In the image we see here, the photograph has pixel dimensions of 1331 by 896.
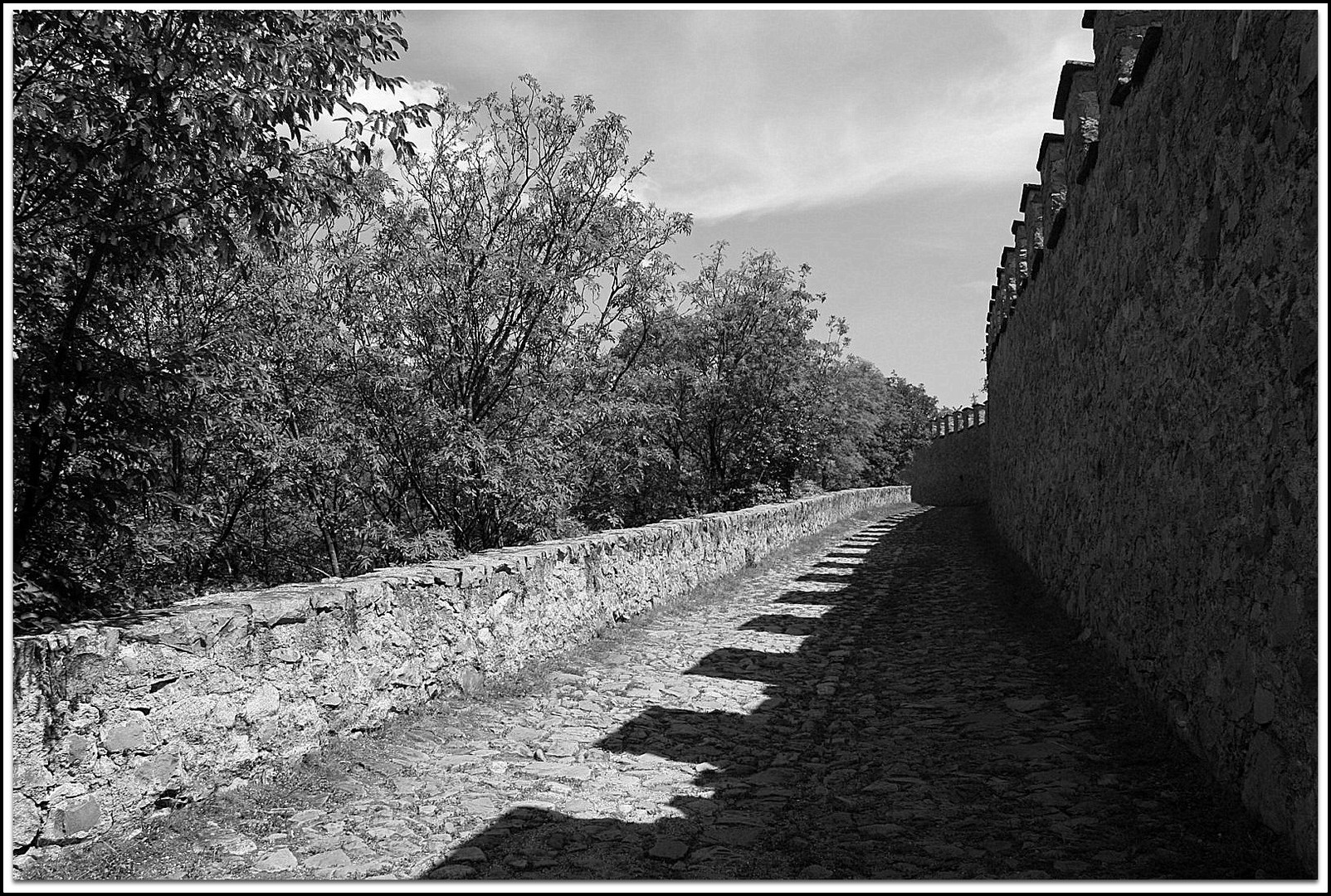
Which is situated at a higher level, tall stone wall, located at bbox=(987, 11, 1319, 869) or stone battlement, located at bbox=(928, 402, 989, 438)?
stone battlement, located at bbox=(928, 402, 989, 438)

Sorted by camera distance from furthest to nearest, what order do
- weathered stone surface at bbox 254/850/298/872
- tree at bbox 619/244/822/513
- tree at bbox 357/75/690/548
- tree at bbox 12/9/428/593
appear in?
tree at bbox 619/244/822/513 < tree at bbox 357/75/690/548 < tree at bbox 12/9/428/593 < weathered stone surface at bbox 254/850/298/872

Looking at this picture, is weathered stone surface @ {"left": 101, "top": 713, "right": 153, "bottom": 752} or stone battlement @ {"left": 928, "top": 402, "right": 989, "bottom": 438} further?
stone battlement @ {"left": 928, "top": 402, "right": 989, "bottom": 438}

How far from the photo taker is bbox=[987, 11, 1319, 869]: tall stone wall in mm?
3172

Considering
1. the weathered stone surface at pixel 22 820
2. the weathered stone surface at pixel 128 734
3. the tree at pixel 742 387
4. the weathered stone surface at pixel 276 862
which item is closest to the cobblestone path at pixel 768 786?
the weathered stone surface at pixel 276 862

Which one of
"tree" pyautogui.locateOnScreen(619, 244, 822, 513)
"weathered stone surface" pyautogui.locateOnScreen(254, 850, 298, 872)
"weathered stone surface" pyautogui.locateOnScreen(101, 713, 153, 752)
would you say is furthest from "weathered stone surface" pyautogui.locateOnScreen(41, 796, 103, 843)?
"tree" pyautogui.locateOnScreen(619, 244, 822, 513)

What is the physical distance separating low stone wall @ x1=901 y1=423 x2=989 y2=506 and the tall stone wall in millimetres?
19227

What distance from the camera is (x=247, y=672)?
425 cm

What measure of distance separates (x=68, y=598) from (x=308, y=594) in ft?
6.44

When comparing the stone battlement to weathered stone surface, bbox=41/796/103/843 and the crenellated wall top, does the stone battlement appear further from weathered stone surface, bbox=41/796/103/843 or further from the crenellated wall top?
weathered stone surface, bbox=41/796/103/843

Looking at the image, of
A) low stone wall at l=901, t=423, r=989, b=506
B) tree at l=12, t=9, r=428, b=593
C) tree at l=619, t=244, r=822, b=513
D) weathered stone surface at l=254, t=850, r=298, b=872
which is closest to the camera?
weathered stone surface at l=254, t=850, r=298, b=872

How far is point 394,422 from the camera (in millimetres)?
11203

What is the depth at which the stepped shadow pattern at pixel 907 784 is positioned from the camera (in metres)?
3.48

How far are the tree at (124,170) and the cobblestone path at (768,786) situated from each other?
8.13ft

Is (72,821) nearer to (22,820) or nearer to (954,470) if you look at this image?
(22,820)
